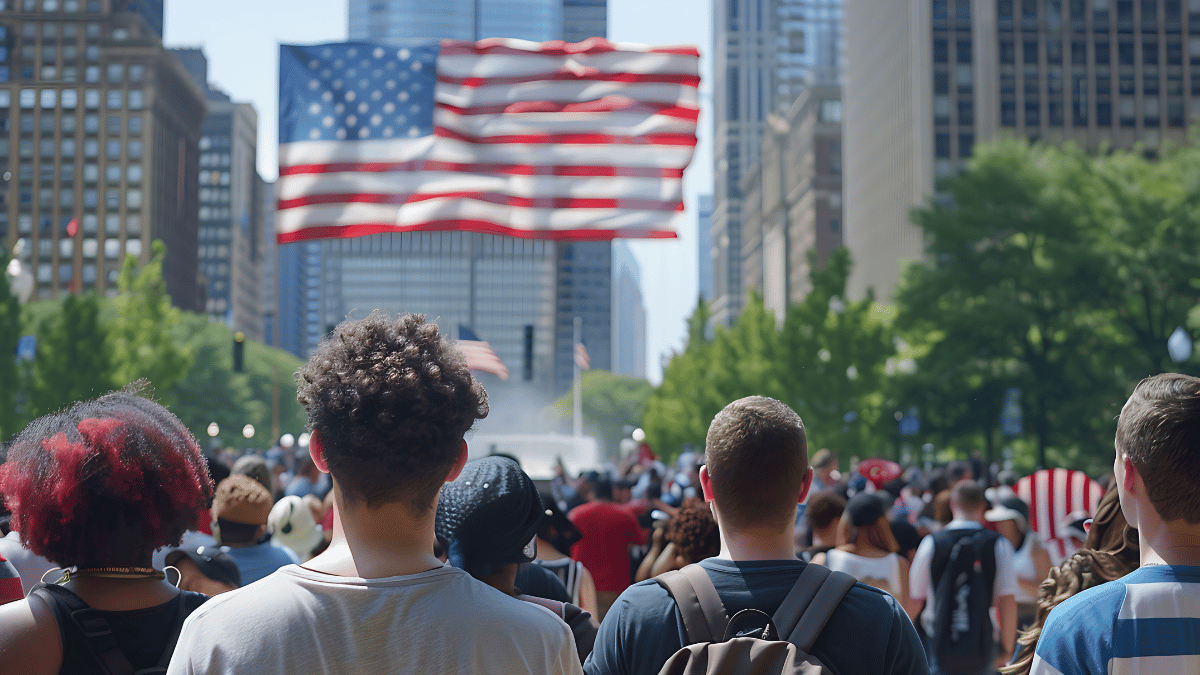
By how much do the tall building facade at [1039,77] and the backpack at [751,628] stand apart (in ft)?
249

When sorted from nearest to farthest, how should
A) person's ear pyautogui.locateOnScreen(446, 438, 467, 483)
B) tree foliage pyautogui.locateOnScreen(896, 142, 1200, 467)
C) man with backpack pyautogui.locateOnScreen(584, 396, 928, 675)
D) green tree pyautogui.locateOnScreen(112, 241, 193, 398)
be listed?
person's ear pyautogui.locateOnScreen(446, 438, 467, 483), man with backpack pyautogui.locateOnScreen(584, 396, 928, 675), tree foliage pyautogui.locateOnScreen(896, 142, 1200, 467), green tree pyautogui.locateOnScreen(112, 241, 193, 398)

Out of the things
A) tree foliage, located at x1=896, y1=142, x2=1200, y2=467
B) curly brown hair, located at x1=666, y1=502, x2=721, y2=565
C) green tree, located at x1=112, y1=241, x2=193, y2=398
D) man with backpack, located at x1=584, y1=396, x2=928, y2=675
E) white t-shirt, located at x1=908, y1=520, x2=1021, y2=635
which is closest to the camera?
man with backpack, located at x1=584, y1=396, x2=928, y2=675

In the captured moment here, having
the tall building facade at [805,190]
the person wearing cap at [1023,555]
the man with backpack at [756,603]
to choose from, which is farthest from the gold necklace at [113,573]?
the tall building facade at [805,190]

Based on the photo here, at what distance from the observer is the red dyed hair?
276 cm

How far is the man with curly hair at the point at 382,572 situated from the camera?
82.4 inches

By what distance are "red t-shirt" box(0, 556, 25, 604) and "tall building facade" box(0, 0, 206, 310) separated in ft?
382

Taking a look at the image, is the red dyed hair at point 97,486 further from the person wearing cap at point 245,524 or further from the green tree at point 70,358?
the green tree at point 70,358

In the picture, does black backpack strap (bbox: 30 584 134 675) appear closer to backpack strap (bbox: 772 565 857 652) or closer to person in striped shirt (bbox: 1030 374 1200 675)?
backpack strap (bbox: 772 565 857 652)

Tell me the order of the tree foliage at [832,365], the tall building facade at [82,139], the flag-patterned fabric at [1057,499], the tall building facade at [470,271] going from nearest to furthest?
1. the flag-patterned fabric at [1057,499]
2. the tree foliage at [832,365]
3. the tall building facade at [82,139]
4. the tall building facade at [470,271]

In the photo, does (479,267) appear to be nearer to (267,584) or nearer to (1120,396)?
(1120,396)

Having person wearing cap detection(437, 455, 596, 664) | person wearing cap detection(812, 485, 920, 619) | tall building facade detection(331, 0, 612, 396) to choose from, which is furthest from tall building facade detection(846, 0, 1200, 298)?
tall building facade detection(331, 0, 612, 396)

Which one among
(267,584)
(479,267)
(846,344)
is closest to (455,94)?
(267,584)

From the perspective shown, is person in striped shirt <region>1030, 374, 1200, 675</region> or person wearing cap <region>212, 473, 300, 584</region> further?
person wearing cap <region>212, 473, 300, 584</region>

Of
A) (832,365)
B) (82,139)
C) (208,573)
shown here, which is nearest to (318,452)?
(208,573)
